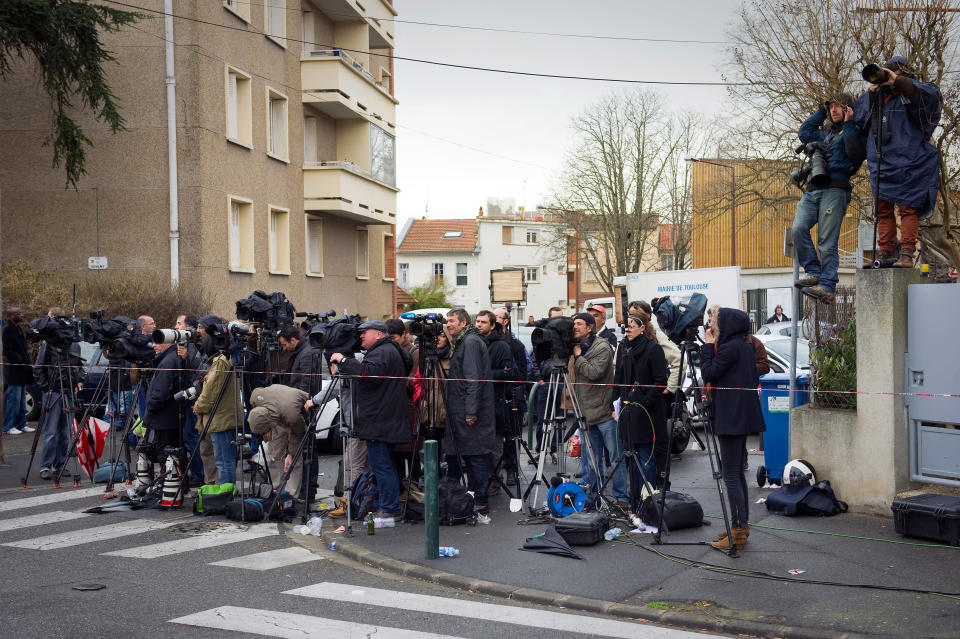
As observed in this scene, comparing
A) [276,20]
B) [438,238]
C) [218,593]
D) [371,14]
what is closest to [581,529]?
[218,593]

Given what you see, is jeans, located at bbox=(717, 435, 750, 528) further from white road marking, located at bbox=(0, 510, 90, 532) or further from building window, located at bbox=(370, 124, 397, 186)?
building window, located at bbox=(370, 124, 397, 186)

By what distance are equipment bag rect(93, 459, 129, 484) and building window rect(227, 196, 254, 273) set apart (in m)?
12.2

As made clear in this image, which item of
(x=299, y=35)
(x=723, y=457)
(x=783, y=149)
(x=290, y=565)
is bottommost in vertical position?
(x=290, y=565)

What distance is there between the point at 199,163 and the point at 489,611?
17.4 metres

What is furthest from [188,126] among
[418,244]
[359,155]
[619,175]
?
[418,244]

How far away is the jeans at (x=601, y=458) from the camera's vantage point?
9.76m

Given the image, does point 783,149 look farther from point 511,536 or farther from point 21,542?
point 21,542

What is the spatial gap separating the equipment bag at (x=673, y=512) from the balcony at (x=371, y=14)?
23666mm

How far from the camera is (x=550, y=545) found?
8.13 meters

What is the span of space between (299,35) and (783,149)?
14462 millimetres

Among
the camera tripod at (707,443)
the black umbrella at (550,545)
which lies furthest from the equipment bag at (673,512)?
the black umbrella at (550,545)

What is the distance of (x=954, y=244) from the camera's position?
20.0m

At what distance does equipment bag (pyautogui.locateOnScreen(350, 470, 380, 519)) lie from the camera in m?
9.77

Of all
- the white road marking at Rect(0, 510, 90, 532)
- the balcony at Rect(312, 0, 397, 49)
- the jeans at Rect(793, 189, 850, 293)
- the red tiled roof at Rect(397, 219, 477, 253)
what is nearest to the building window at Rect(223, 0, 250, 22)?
the balcony at Rect(312, 0, 397, 49)
